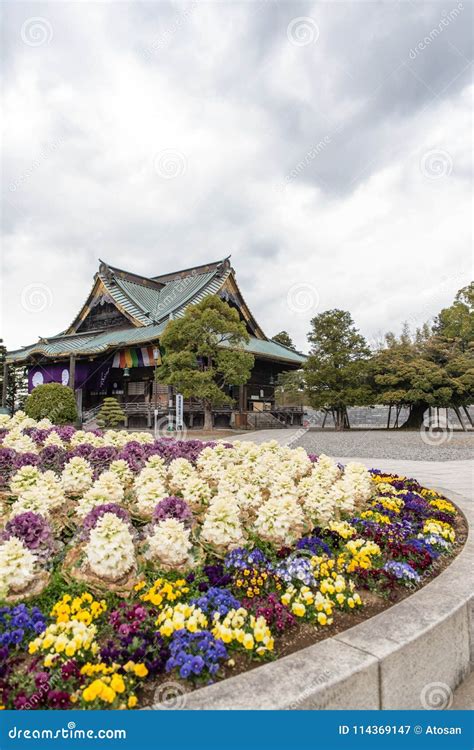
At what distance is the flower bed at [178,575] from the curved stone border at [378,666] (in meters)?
0.19

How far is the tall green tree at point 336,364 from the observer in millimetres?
22516

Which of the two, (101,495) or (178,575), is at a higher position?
(101,495)

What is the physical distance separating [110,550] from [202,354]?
15705 mm

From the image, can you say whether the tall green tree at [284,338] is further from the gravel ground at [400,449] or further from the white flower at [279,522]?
the white flower at [279,522]

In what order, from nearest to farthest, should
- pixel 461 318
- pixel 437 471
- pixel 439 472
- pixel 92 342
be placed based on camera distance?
1. pixel 439 472
2. pixel 437 471
3. pixel 92 342
4. pixel 461 318

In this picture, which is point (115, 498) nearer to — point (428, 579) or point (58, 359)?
point (428, 579)

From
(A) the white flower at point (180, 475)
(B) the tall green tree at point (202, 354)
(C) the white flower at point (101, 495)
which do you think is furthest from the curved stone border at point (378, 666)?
(B) the tall green tree at point (202, 354)

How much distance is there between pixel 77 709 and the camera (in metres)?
1.75

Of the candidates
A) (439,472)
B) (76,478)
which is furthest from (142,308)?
(76,478)

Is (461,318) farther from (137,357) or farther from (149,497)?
(149,497)

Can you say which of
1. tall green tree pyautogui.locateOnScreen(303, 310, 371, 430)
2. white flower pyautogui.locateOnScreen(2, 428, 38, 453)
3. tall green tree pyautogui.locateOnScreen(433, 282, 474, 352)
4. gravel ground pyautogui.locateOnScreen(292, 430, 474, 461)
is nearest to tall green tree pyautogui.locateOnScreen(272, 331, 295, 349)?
tall green tree pyautogui.locateOnScreen(433, 282, 474, 352)

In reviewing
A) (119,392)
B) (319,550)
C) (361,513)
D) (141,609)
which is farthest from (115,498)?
(119,392)

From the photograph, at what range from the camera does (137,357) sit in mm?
22312
